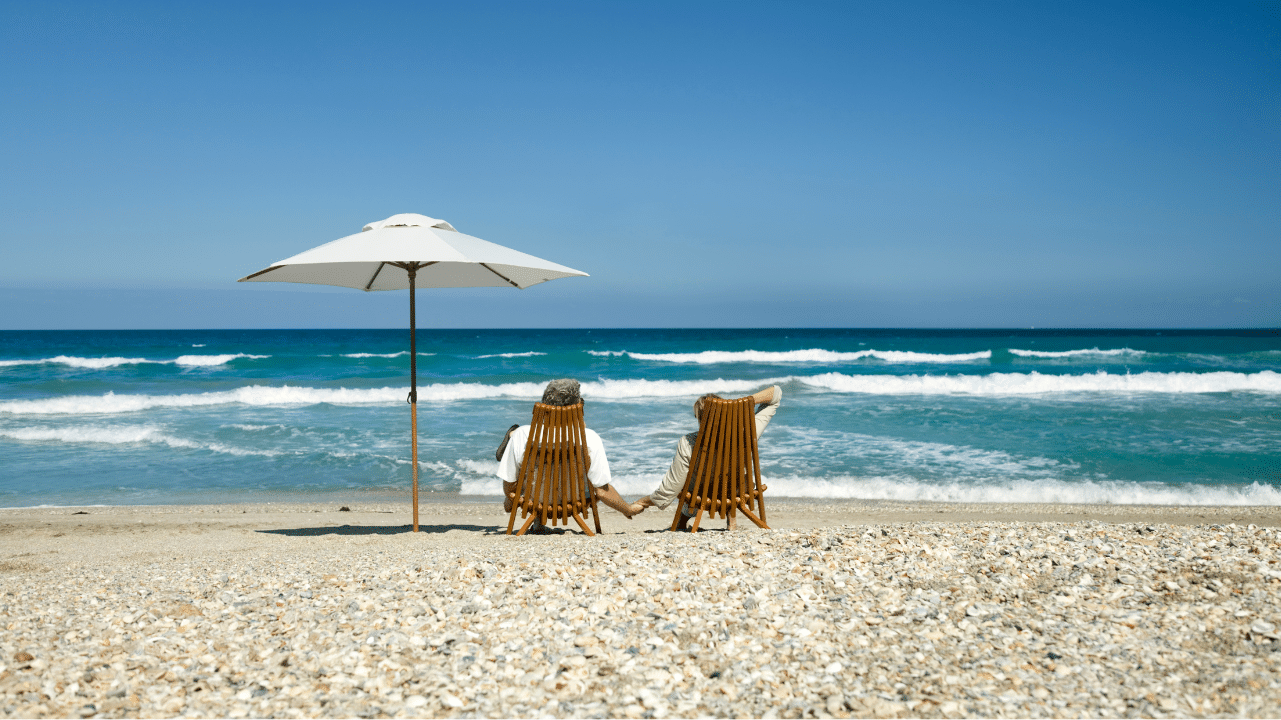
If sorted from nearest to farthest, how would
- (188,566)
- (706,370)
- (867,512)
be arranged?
1. (188,566)
2. (867,512)
3. (706,370)

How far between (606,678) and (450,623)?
2.69ft

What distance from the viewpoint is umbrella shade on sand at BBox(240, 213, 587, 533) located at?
437cm

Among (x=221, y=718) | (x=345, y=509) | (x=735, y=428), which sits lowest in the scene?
(x=345, y=509)

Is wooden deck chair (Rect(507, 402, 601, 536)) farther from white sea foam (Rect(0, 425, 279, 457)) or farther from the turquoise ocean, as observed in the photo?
white sea foam (Rect(0, 425, 279, 457))

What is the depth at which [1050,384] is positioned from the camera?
21.6 m

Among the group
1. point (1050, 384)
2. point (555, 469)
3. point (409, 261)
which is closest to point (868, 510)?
point (555, 469)

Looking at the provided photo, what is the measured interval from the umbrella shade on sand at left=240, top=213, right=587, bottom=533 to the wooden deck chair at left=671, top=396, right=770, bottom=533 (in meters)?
1.47

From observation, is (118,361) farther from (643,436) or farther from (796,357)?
(796,357)

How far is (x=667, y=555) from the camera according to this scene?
3885 millimetres

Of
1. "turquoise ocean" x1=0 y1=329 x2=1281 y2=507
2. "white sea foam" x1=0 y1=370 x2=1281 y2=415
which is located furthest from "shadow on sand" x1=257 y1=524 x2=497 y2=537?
"white sea foam" x1=0 y1=370 x2=1281 y2=415

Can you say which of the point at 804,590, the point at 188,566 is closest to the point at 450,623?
the point at 804,590

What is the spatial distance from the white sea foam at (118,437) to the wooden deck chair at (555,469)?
7.25 m

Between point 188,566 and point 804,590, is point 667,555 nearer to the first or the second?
point 804,590

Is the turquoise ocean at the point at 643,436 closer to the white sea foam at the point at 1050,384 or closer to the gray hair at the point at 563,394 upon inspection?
the white sea foam at the point at 1050,384
